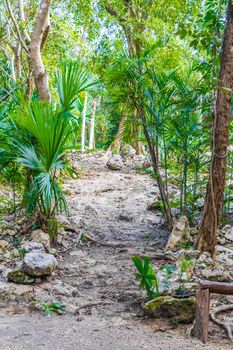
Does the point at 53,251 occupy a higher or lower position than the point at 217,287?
lower

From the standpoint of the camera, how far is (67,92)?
13.9ft

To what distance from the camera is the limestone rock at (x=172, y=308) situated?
2.92m

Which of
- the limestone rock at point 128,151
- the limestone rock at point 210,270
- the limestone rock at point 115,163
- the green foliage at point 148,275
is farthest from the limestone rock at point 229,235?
the limestone rock at point 128,151

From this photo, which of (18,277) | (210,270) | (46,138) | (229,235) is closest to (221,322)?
(210,270)

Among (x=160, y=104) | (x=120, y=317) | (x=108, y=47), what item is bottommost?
(x=120, y=317)

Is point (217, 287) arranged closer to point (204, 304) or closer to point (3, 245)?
point (204, 304)

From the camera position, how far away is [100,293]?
3.59 metres

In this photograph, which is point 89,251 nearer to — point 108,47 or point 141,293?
point 141,293

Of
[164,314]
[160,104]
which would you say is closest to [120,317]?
[164,314]

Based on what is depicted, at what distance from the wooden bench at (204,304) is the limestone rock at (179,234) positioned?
1.84m

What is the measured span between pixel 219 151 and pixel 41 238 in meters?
2.24

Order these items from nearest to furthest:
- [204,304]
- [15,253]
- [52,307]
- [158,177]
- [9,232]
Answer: [204,304]
[52,307]
[15,253]
[9,232]
[158,177]

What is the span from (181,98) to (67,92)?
155cm

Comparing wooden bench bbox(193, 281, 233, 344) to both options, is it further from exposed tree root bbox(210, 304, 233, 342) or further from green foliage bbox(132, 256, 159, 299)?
green foliage bbox(132, 256, 159, 299)
